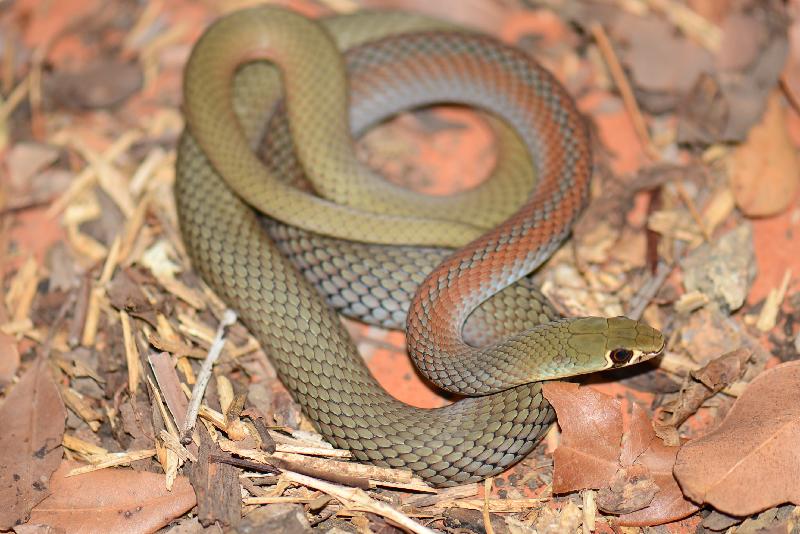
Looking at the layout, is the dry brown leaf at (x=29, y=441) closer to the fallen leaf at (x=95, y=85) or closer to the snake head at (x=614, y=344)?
the fallen leaf at (x=95, y=85)

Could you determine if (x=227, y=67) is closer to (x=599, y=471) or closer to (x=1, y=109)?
(x=1, y=109)

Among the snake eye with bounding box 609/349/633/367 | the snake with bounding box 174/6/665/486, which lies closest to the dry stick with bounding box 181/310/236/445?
the snake with bounding box 174/6/665/486

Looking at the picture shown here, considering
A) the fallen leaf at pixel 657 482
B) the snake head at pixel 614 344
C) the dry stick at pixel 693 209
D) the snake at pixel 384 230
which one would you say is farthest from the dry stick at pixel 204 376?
the dry stick at pixel 693 209

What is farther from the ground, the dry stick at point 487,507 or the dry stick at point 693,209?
the dry stick at point 693,209

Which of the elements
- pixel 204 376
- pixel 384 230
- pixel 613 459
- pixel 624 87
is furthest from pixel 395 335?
pixel 624 87

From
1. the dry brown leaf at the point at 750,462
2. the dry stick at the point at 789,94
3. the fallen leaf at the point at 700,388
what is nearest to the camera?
the dry brown leaf at the point at 750,462

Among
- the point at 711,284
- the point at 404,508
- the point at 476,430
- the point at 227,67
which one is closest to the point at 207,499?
the point at 404,508

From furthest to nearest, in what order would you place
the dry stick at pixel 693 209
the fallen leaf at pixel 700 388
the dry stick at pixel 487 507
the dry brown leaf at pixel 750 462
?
the dry stick at pixel 693 209
the fallen leaf at pixel 700 388
the dry stick at pixel 487 507
the dry brown leaf at pixel 750 462
